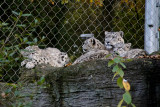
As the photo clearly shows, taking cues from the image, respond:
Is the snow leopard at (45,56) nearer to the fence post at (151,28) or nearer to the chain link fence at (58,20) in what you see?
the chain link fence at (58,20)

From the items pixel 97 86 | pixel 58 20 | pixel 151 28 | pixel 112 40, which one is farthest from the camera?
pixel 58 20

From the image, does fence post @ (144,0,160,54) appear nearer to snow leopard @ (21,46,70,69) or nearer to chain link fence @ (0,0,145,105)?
chain link fence @ (0,0,145,105)

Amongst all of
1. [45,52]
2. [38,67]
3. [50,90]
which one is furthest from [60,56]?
[50,90]

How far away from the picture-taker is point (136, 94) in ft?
6.76

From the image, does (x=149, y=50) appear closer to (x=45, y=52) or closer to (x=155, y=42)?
(x=155, y=42)

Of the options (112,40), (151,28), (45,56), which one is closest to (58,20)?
(112,40)

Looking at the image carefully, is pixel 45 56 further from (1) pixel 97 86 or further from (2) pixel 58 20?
(2) pixel 58 20

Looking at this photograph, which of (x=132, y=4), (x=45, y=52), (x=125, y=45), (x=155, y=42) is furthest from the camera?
(x=132, y=4)

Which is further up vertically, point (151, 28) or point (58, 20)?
point (58, 20)

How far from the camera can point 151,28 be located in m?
2.68

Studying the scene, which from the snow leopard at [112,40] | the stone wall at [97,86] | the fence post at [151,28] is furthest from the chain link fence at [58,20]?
the stone wall at [97,86]

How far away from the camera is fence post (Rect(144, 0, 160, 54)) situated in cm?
267

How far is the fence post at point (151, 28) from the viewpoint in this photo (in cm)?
267

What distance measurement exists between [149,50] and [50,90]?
106cm
